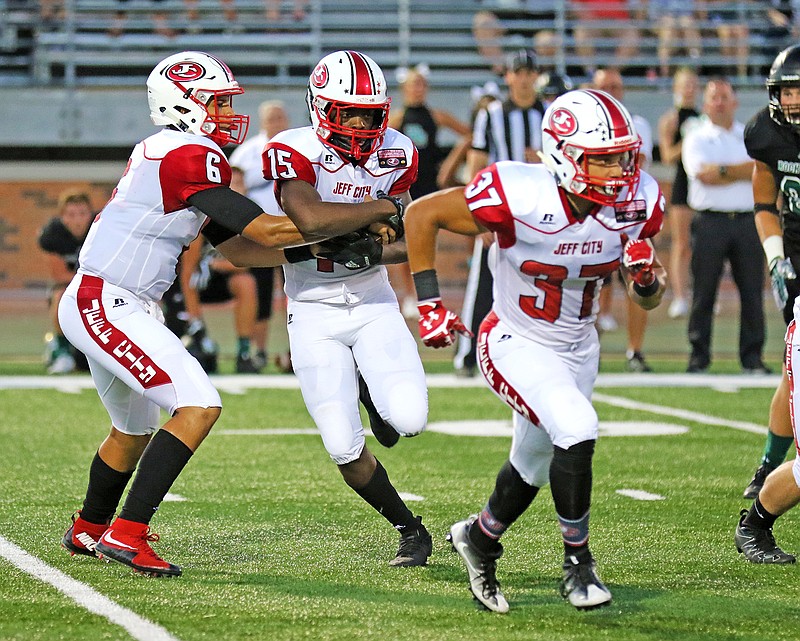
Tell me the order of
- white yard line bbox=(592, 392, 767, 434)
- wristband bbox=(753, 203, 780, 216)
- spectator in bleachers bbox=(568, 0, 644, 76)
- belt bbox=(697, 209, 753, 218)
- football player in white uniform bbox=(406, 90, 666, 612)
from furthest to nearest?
spectator in bleachers bbox=(568, 0, 644, 76), belt bbox=(697, 209, 753, 218), white yard line bbox=(592, 392, 767, 434), wristband bbox=(753, 203, 780, 216), football player in white uniform bbox=(406, 90, 666, 612)

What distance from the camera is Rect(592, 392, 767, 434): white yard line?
8.05m

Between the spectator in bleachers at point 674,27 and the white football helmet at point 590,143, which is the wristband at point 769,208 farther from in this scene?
the spectator in bleachers at point 674,27

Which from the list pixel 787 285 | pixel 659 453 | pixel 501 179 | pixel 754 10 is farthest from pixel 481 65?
pixel 501 179

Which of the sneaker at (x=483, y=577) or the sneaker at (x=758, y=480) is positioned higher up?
the sneaker at (x=483, y=577)

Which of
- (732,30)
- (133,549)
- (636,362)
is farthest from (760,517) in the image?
(732,30)

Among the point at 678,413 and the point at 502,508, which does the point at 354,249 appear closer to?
→ the point at 502,508

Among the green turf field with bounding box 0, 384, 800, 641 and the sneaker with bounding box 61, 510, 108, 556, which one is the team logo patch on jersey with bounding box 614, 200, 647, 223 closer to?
the green turf field with bounding box 0, 384, 800, 641

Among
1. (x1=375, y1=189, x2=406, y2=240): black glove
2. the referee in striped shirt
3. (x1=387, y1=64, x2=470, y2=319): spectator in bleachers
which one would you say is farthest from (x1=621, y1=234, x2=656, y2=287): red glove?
(x1=387, y1=64, x2=470, y2=319): spectator in bleachers

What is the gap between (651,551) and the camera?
5.02 metres

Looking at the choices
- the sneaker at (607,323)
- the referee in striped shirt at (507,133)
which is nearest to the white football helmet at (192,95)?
the referee in striped shirt at (507,133)

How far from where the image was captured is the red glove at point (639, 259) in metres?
4.22

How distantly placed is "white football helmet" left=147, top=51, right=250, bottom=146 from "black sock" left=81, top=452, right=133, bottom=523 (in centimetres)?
118

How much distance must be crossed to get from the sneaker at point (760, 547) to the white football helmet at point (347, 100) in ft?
5.90

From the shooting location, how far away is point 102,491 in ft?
16.5
